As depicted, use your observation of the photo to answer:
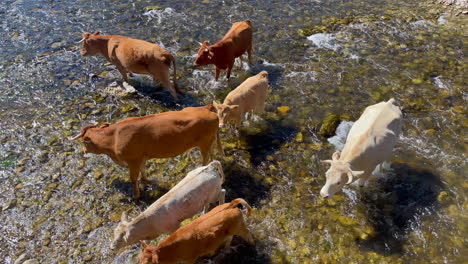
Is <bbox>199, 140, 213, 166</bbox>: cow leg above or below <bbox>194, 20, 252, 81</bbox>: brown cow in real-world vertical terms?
below

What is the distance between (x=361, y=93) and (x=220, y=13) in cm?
782

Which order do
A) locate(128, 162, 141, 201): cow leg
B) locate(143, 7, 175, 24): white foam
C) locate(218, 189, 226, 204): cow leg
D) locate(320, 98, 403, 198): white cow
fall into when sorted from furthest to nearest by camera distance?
locate(143, 7, 175, 24): white foam
locate(128, 162, 141, 201): cow leg
locate(218, 189, 226, 204): cow leg
locate(320, 98, 403, 198): white cow

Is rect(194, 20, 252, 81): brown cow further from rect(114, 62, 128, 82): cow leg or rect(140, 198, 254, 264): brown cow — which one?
rect(140, 198, 254, 264): brown cow

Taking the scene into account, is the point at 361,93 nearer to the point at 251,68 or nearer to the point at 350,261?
the point at 251,68

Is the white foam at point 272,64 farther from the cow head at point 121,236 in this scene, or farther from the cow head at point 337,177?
the cow head at point 121,236

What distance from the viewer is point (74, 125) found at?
9797mm

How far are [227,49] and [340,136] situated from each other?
442 centimetres

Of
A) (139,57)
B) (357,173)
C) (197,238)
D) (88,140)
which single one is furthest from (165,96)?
(357,173)

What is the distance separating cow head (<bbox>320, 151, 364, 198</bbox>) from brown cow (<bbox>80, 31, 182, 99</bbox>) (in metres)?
5.68

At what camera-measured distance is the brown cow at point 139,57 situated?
10266mm

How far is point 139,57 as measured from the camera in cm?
1041

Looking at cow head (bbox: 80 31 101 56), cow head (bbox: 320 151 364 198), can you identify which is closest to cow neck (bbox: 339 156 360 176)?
cow head (bbox: 320 151 364 198)

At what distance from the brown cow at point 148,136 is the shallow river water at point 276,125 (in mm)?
895

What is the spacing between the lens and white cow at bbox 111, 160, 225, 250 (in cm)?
609
